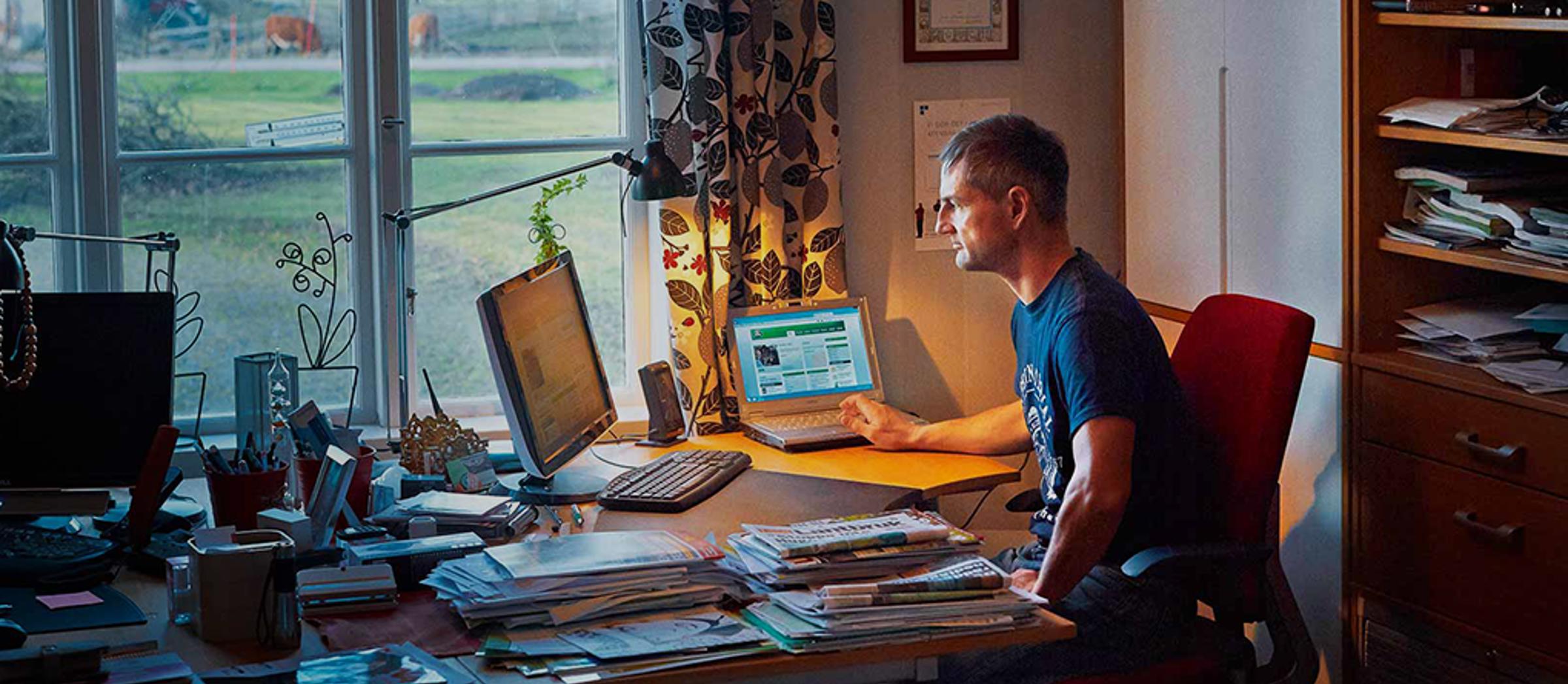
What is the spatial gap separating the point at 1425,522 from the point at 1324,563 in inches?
11.4

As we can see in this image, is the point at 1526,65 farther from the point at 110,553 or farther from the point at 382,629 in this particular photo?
the point at 110,553

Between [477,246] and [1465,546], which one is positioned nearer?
[1465,546]

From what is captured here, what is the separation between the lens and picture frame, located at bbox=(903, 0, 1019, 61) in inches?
151

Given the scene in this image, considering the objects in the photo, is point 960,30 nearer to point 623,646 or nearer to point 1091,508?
point 1091,508

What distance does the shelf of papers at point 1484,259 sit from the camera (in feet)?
9.47

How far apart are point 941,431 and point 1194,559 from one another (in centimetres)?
81

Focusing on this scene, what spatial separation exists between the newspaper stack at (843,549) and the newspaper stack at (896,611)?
6 centimetres

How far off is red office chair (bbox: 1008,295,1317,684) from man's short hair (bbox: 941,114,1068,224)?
0.36 m

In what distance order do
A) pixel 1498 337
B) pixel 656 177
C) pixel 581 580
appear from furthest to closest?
1. pixel 656 177
2. pixel 1498 337
3. pixel 581 580

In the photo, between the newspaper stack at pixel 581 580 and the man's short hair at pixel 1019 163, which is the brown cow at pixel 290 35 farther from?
the newspaper stack at pixel 581 580

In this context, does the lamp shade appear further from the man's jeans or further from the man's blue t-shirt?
the man's jeans

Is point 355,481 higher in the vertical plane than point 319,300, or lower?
lower

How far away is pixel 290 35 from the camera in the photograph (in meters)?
3.61

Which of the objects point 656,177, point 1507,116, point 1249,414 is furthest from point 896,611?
point 1507,116
